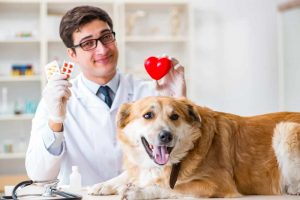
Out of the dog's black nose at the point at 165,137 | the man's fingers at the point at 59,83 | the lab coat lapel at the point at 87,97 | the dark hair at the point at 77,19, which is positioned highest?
the dark hair at the point at 77,19

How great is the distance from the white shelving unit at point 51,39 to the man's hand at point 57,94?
320 centimetres

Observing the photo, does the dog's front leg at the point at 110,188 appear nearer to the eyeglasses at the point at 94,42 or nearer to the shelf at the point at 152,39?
the eyeglasses at the point at 94,42

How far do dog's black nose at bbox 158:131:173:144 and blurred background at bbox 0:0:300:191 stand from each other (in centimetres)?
365

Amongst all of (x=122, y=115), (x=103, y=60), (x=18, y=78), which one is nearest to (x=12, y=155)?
(x=18, y=78)

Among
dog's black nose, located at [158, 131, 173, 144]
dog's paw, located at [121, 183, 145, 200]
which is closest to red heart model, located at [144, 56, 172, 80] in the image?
dog's black nose, located at [158, 131, 173, 144]

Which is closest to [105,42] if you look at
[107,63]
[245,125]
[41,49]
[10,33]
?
[107,63]

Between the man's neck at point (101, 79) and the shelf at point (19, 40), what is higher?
the shelf at point (19, 40)

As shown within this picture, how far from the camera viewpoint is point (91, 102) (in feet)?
9.03

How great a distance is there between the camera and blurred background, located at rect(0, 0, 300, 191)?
553 cm

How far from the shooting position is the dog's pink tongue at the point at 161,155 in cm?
192

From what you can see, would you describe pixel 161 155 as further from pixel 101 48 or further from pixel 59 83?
pixel 101 48

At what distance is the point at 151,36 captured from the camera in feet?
18.8

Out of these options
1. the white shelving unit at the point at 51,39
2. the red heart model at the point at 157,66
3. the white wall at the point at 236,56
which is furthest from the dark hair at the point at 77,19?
the white wall at the point at 236,56

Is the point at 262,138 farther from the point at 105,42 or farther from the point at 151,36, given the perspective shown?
the point at 151,36
